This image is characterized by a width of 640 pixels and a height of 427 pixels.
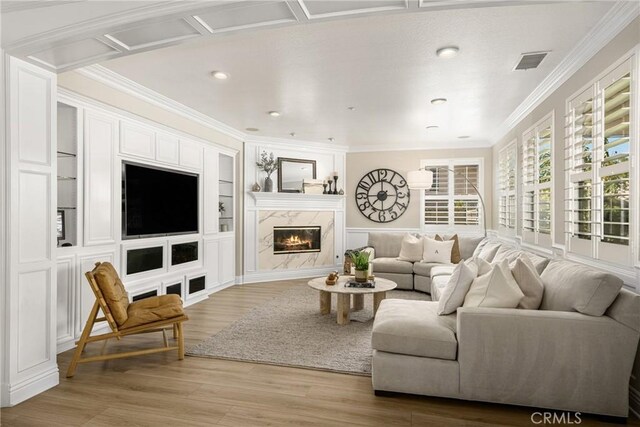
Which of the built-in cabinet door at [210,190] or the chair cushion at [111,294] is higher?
the built-in cabinet door at [210,190]

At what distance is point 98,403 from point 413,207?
612 cm

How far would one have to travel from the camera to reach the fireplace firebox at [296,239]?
6876 millimetres

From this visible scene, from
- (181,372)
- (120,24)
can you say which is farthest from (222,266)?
(120,24)

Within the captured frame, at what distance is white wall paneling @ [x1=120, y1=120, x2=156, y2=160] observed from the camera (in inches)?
156

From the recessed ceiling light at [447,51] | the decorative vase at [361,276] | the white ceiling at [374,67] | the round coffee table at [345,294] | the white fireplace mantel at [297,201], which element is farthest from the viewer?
the white fireplace mantel at [297,201]

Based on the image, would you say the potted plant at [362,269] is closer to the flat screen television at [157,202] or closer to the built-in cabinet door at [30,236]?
the flat screen television at [157,202]

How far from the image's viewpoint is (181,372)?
Result: 9.52 feet

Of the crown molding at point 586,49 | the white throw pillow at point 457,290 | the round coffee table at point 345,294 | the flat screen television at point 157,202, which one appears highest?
the crown molding at point 586,49

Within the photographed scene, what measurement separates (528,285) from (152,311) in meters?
2.98

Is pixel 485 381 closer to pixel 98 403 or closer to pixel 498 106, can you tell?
pixel 98 403

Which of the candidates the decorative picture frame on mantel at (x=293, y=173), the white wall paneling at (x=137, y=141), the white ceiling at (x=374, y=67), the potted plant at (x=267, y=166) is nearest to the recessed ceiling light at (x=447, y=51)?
the white ceiling at (x=374, y=67)

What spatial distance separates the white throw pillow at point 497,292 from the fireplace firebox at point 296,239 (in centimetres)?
459

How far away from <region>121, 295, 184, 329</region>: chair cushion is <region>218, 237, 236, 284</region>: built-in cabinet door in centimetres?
260

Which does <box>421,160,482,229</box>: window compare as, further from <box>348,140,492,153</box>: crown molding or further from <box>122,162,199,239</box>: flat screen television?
<box>122,162,199,239</box>: flat screen television
